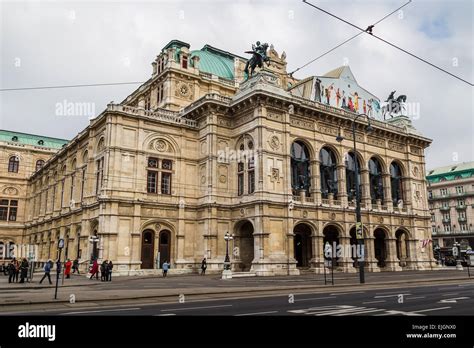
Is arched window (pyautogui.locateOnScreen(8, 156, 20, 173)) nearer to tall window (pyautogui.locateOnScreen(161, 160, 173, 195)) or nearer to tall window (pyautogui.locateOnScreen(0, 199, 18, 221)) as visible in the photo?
tall window (pyautogui.locateOnScreen(0, 199, 18, 221))

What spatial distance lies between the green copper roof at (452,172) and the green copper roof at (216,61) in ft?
189

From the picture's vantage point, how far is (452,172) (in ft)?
288

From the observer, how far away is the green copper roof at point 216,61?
53.9 meters

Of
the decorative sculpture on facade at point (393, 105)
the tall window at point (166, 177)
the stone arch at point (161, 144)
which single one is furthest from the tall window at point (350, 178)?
the tall window at point (166, 177)

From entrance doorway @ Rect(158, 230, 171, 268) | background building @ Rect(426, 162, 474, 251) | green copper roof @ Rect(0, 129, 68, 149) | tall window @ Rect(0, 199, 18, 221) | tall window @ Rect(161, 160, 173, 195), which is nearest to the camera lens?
entrance doorway @ Rect(158, 230, 171, 268)

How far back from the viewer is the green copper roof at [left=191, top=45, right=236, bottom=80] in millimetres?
53938

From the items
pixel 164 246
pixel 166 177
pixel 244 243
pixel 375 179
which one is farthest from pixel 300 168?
pixel 164 246

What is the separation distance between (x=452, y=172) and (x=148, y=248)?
74186 mm

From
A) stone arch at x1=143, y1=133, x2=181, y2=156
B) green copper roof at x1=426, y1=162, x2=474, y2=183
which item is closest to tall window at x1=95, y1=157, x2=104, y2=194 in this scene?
stone arch at x1=143, y1=133, x2=181, y2=156

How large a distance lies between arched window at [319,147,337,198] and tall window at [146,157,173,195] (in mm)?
16111

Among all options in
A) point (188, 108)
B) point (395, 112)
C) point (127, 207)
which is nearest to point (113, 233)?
point (127, 207)

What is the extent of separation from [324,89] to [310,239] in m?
17.6

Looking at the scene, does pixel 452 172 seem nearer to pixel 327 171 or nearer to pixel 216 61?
pixel 327 171

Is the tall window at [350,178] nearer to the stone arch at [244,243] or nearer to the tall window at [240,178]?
the stone arch at [244,243]
